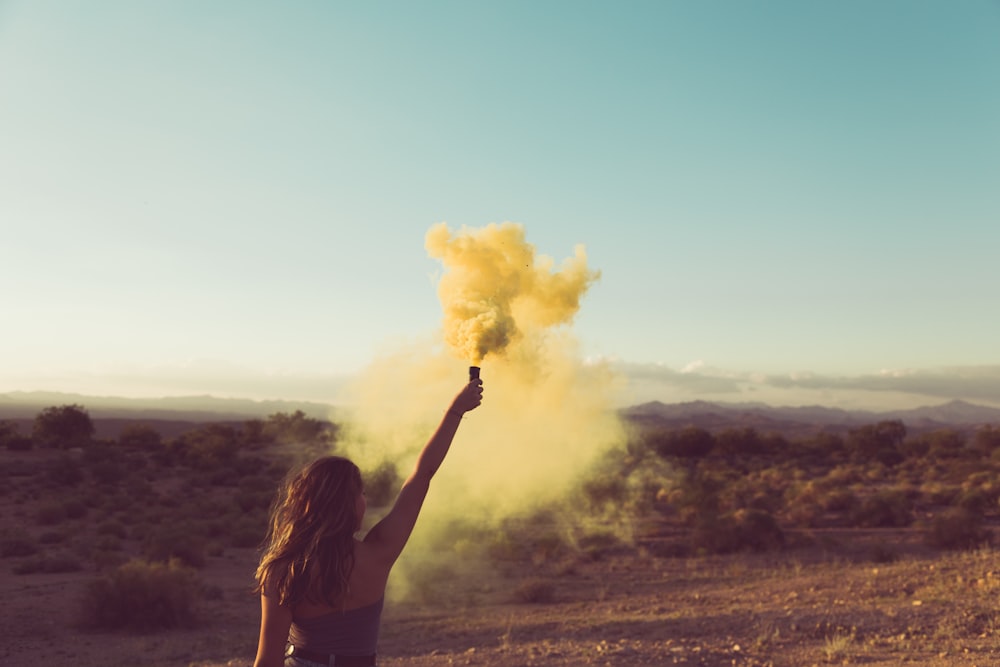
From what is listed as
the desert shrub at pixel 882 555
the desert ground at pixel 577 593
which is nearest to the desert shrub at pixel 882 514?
the desert ground at pixel 577 593

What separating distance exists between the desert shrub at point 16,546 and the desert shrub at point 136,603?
23.7 ft

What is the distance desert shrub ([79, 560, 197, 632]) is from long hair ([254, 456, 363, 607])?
14.9 metres

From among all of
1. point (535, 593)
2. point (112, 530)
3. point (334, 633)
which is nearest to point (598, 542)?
point (535, 593)

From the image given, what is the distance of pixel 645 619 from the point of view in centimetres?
1430

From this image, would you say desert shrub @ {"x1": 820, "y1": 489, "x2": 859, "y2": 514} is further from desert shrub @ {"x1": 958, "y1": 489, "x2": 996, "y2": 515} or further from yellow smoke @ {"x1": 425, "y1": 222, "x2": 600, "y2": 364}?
yellow smoke @ {"x1": 425, "y1": 222, "x2": 600, "y2": 364}

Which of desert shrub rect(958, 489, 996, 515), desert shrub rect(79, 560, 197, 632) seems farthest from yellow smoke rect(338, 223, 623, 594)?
desert shrub rect(958, 489, 996, 515)

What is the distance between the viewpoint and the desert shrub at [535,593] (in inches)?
682

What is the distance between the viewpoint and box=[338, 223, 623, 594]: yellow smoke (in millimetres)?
8533

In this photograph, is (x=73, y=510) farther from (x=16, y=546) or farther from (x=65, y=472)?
(x=65, y=472)

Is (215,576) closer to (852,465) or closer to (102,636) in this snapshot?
(102,636)

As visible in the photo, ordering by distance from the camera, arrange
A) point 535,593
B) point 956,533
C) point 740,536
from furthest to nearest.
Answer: point 740,536 < point 956,533 < point 535,593

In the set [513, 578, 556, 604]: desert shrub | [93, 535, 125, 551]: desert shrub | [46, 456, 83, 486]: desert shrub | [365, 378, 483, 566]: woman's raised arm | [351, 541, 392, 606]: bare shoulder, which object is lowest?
→ [513, 578, 556, 604]: desert shrub

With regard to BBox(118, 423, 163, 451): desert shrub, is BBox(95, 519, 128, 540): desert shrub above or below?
below

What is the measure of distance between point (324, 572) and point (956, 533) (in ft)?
82.9
